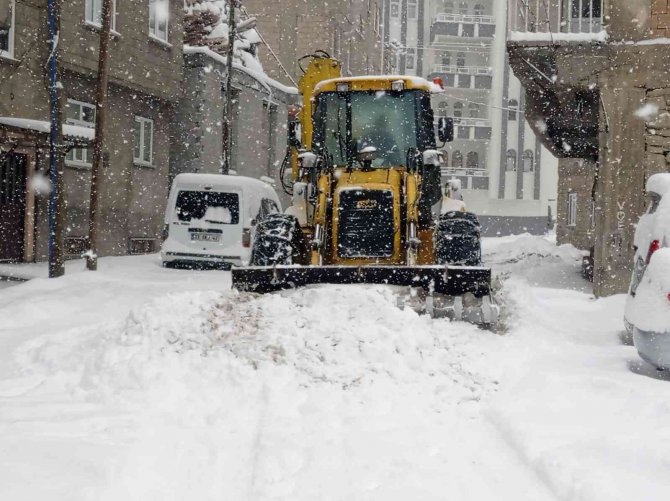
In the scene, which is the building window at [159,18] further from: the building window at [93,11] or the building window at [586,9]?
the building window at [586,9]

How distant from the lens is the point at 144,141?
2439 centimetres

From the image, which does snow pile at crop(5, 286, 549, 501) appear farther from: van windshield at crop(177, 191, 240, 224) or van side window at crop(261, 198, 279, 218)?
van side window at crop(261, 198, 279, 218)

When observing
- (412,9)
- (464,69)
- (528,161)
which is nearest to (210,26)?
(464,69)

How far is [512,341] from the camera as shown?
313 inches

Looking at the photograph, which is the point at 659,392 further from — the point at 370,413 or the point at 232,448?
the point at 232,448

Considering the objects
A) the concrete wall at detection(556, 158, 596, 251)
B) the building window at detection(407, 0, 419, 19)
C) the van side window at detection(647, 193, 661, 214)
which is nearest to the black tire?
the van side window at detection(647, 193, 661, 214)

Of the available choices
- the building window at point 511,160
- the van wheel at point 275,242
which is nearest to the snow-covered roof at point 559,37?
the van wheel at point 275,242

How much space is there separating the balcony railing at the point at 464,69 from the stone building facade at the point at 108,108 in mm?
36080

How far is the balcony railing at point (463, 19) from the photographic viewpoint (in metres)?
58.3

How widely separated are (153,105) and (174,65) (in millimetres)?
1356

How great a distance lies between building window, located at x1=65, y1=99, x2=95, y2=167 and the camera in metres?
20.5

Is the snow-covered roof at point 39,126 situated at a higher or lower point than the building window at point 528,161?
lower

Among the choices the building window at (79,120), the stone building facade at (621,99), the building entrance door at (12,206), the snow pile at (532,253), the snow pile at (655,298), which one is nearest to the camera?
the snow pile at (655,298)

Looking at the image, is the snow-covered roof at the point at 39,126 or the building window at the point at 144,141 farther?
the building window at the point at 144,141
